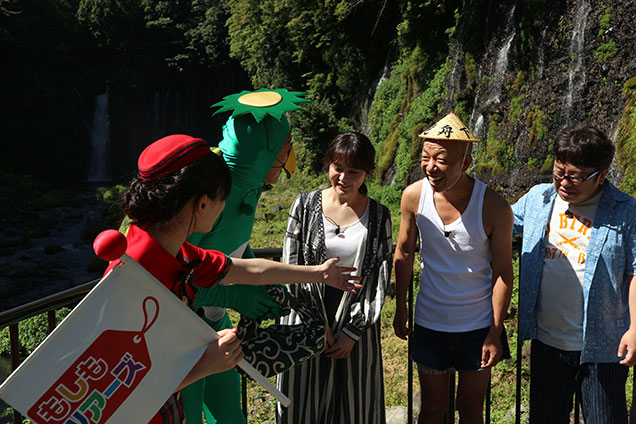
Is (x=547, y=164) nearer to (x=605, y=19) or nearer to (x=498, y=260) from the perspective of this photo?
(x=605, y=19)

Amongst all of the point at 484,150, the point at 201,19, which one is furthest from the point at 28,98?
the point at 484,150

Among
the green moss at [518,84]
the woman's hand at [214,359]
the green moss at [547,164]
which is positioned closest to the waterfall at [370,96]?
the green moss at [518,84]

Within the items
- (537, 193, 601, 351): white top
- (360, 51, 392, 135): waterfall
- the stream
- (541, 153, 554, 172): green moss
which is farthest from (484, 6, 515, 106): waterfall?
the stream

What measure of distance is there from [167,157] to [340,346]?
129 cm

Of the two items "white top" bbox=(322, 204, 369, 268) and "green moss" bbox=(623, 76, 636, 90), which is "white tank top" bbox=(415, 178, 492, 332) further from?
"green moss" bbox=(623, 76, 636, 90)

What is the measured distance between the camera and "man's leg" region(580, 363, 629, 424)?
8.05 feet

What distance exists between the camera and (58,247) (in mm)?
17953

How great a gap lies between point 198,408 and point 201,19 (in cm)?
3302

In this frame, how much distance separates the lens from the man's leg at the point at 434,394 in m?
A: 2.65

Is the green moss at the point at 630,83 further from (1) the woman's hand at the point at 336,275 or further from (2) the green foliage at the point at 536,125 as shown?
(1) the woman's hand at the point at 336,275

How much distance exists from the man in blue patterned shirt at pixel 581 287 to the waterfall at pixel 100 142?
1201 inches

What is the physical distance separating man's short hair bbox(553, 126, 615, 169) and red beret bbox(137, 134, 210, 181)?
64.6 inches

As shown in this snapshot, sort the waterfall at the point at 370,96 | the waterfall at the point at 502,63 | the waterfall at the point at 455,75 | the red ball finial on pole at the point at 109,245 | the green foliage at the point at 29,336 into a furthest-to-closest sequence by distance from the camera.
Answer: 1. the waterfall at the point at 370,96
2. the waterfall at the point at 455,75
3. the waterfall at the point at 502,63
4. the green foliage at the point at 29,336
5. the red ball finial on pole at the point at 109,245

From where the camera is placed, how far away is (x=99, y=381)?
5.08 feet
